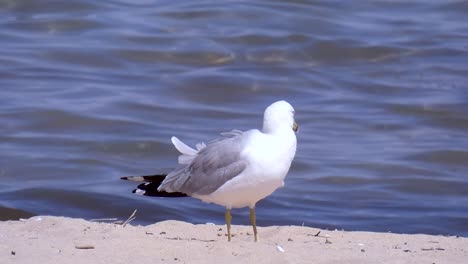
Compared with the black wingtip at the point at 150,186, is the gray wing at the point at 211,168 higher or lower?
higher

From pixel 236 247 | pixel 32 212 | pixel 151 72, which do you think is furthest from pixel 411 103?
pixel 236 247

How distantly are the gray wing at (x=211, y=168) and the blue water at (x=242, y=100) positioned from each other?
255 centimetres

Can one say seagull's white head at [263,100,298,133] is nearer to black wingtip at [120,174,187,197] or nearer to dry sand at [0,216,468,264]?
dry sand at [0,216,468,264]

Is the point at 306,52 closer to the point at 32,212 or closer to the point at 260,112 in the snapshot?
the point at 260,112

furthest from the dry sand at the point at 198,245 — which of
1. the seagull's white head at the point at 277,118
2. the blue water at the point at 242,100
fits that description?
the blue water at the point at 242,100

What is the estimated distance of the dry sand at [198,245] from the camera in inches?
199

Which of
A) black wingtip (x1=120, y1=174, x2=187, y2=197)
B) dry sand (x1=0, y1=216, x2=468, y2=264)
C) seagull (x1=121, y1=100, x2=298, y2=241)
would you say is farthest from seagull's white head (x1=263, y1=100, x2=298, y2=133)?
black wingtip (x1=120, y1=174, x2=187, y2=197)

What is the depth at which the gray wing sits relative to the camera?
18.7 ft

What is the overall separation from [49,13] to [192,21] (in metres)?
2.15

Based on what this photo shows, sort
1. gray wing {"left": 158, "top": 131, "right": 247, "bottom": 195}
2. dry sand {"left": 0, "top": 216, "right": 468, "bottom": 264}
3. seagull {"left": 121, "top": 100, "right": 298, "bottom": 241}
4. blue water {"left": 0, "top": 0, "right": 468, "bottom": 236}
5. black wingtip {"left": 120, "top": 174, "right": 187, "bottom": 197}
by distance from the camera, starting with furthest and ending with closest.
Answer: blue water {"left": 0, "top": 0, "right": 468, "bottom": 236} < black wingtip {"left": 120, "top": 174, "right": 187, "bottom": 197} < gray wing {"left": 158, "top": 131, "right": 247, "bottom": 195} < seagull {"left": 121, "top": 100, "right": 298, "bottom": 241} < dry sand {"left": 0, "top": 216, "right": 468, "bottom": 264}

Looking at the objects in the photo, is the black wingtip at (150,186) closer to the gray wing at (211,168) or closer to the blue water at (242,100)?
the gray wing at (211,168)

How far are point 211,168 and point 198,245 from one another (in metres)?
0.57

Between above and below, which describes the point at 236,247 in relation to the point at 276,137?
below

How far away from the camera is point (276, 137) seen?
219 inches
